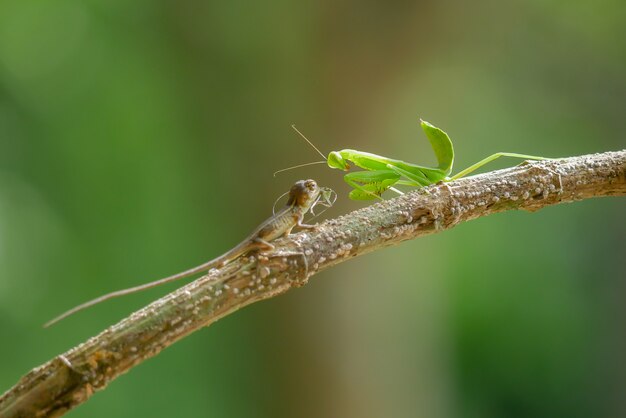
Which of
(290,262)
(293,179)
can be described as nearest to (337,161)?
(290,262)

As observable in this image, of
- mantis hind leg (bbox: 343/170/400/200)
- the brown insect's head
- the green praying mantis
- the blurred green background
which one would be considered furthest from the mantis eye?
the blurred green background

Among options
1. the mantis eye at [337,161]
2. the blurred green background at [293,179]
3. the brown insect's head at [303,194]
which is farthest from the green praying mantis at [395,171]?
the blurred green background at [293,179]

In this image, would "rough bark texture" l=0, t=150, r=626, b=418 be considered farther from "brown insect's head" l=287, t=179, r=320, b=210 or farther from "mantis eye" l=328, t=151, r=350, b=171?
"mantis eye" l=328, t=151, r=350, b=171

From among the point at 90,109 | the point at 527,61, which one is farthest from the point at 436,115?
the point at 90,109

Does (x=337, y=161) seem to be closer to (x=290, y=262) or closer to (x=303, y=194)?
(x=303, y=194)

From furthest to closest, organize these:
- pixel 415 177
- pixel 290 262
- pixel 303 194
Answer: pixel 415 177
pixel 303 194
pixel 290 262

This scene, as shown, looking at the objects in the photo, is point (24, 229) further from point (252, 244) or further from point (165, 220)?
point (252, 244)
